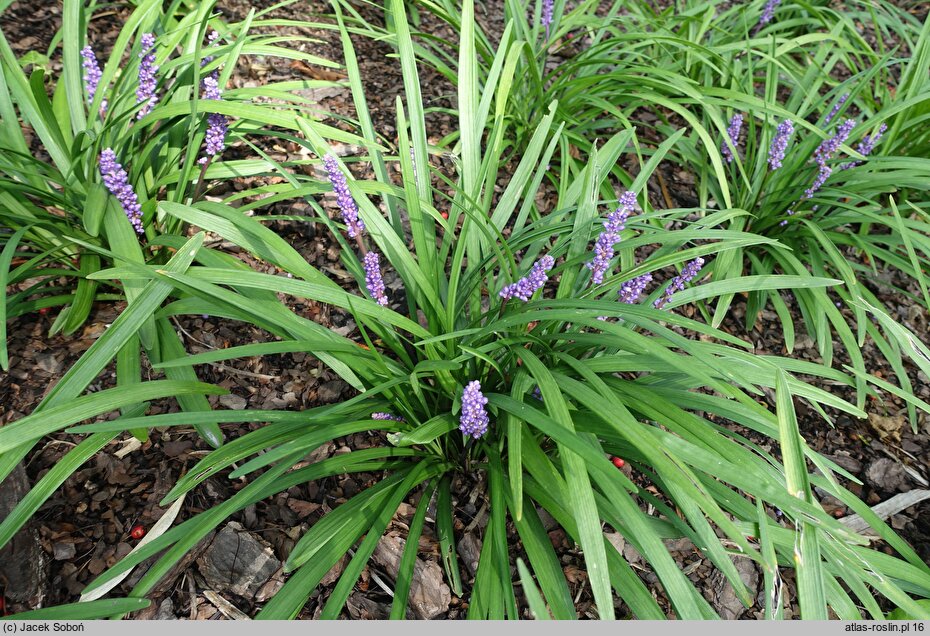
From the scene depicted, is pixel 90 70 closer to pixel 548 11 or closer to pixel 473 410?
pixel 473 410

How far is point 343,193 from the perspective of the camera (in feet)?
5.29

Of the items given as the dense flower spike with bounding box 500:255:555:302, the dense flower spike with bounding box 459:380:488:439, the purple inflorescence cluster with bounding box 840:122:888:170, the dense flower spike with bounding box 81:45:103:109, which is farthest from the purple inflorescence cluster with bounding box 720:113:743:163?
the dense flower spike with bounding box 81:45:103:109

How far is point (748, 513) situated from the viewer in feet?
5.24

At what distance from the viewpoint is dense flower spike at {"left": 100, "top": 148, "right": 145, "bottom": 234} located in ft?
6.14

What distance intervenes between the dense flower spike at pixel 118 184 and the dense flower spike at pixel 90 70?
473mm

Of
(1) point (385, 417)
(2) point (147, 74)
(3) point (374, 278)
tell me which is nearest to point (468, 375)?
(1) point (385, 417)

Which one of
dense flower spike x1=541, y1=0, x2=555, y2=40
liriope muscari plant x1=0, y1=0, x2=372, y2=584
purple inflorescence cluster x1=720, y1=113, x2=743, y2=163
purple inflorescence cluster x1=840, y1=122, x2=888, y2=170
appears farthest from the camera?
dense flower spike x1=541, y1=0, x2=555, y2=40

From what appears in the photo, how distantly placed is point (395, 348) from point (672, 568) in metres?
1.02

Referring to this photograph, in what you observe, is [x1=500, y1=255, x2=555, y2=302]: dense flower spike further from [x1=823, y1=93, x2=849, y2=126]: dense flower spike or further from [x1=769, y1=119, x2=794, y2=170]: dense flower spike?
[x1=823, y1=93, x2=849, y2=126]: dense flower spike

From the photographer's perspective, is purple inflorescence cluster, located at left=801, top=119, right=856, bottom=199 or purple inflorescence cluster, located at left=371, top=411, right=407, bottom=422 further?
purple inflorescence cluster, located at left=801, top=119, right=856, bottom=199

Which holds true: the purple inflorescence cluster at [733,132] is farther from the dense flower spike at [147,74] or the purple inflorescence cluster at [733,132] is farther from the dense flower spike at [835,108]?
the dense flower spike at [147,74]

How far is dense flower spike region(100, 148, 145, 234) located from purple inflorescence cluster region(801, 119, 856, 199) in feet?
9.81

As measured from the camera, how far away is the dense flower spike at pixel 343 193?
5.17 ft

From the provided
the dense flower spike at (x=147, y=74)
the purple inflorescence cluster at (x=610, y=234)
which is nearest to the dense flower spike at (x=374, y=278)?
the purple inflorescence cluster at (x=610, y=234)
